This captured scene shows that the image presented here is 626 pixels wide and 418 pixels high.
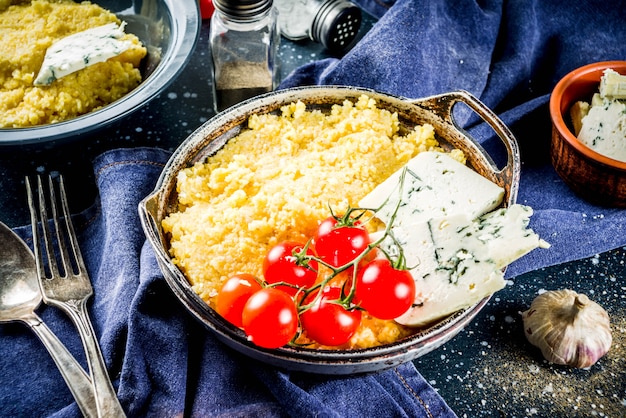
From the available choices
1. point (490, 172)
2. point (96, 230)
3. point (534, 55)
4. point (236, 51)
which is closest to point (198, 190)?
point (96, 230)

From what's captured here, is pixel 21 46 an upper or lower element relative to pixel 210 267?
upper

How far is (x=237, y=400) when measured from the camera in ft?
3.78

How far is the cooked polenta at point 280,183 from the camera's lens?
114 cm

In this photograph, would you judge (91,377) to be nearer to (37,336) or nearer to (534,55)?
(37,336)

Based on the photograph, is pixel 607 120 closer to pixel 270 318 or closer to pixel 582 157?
pixel 582 157

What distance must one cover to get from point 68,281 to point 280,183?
473 mm

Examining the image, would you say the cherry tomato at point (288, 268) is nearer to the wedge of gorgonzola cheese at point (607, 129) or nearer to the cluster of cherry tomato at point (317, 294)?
the cluster of cherry tomato at point (317, 294)

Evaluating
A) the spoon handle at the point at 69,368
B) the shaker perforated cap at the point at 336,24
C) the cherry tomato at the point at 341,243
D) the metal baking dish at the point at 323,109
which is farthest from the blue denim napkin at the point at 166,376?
the shaker perforated cap at the point at 336,24

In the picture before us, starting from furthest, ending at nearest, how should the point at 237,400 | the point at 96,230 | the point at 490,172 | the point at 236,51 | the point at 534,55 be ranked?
the point at 534,55, the point at 236,51, the point at 96,230, the point at 490,172, the point at 237,400

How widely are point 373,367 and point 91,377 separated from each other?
496 mm

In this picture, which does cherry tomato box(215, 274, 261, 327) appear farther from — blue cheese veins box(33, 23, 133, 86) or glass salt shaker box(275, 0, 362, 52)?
glass salt shaker box(275, 0, 362, 52)

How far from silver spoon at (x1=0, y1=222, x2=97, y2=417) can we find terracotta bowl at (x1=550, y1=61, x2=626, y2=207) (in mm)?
1097

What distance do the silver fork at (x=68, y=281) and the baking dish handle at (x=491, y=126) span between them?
2.55 ft

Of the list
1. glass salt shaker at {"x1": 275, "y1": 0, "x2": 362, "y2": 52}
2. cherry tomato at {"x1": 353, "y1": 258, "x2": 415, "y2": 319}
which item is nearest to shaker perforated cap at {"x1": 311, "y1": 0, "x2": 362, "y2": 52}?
glass salt shaker at {"x1": 275, "y1": 0, "x2": 362, "y2": 52}
